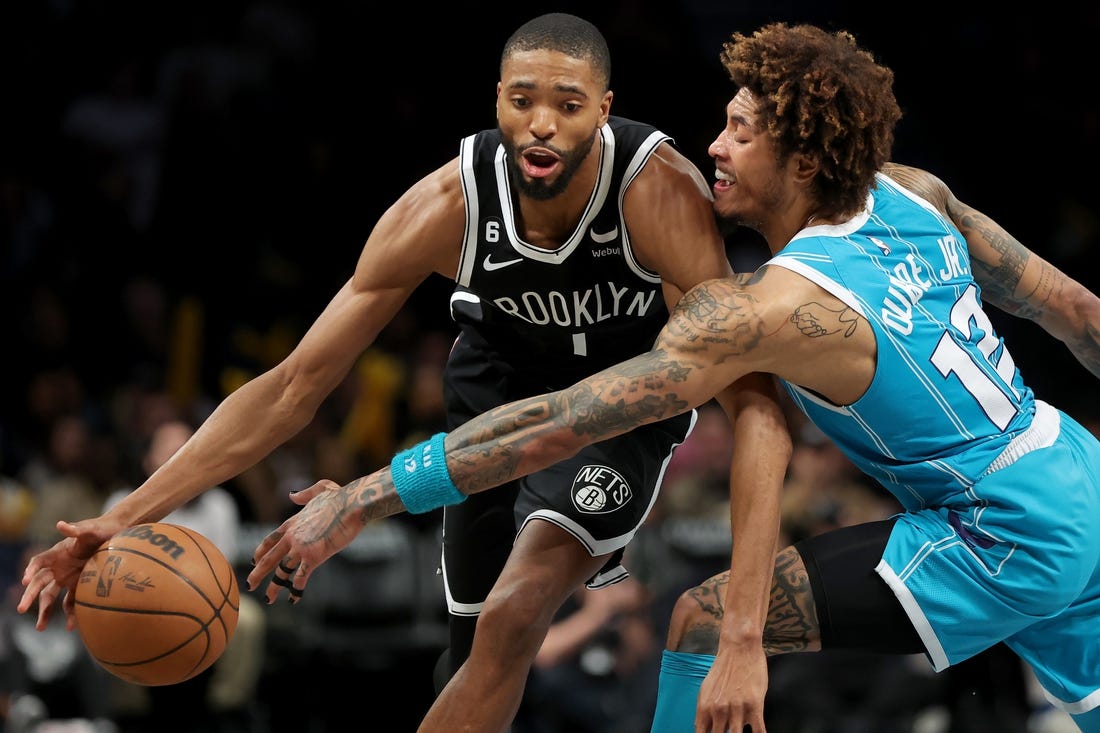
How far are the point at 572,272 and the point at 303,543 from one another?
→ 1.19 meters

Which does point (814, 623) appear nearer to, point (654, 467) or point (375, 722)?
point (654, 467)

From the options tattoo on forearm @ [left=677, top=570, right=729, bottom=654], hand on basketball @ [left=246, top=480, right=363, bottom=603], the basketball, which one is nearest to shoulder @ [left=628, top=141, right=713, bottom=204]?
tattoo on forearm @ [left=677, top=570, right=729, bottom=654]

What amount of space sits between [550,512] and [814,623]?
2.99 feet

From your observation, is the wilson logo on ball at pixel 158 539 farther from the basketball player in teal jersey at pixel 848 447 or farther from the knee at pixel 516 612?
the knee at pixel 516 612

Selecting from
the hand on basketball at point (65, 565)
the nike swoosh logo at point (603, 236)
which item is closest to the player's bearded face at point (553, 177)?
the nike swoosh logo at point (603, 236)

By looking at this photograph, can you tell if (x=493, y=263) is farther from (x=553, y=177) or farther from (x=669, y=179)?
(x=669, y=179)

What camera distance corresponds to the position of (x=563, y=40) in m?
4.11

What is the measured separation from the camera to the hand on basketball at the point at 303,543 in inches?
145

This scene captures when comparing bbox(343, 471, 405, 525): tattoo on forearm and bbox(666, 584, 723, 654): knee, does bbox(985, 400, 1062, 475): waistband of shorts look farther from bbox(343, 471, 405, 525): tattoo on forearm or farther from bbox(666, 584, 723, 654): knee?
bbox(343, 471, 405, 525): tattoo on forearm

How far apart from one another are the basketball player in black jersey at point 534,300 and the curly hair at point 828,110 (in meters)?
0.33

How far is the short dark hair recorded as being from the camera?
162 inches

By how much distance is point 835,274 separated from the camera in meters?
3.78

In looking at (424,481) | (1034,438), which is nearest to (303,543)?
(424,481)

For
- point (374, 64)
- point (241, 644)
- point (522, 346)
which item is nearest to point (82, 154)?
point (374, 64)
